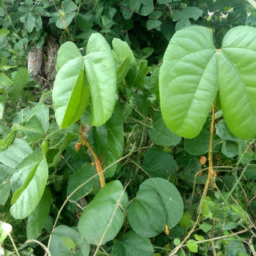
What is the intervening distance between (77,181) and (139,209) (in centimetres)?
13

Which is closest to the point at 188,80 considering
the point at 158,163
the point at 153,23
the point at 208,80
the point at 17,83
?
the point at 208,80

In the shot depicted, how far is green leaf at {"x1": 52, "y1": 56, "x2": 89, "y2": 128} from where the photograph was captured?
31cm

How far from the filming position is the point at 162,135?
1.57 ft

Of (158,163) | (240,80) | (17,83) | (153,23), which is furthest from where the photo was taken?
(153,23)

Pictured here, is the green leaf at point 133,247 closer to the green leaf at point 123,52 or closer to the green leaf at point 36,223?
the green leaf at point 36,223

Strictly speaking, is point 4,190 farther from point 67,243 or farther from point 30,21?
point 30,21

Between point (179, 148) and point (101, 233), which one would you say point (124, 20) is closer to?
point (179, 148)

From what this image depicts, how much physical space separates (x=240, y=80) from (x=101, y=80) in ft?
0.51

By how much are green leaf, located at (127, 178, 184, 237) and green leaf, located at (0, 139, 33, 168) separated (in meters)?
0.20

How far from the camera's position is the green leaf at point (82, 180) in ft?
1.55

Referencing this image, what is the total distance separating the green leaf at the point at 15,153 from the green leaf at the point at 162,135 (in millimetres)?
218

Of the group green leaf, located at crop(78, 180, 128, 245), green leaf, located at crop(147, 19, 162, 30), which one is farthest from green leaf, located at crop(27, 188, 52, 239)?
green leaf, located at crop(147, 19, 162, 30)

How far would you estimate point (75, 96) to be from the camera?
1.02 feet

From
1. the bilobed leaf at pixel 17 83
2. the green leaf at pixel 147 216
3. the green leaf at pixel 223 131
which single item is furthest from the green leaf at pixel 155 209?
the bilobed leaf at pixel 17 83
